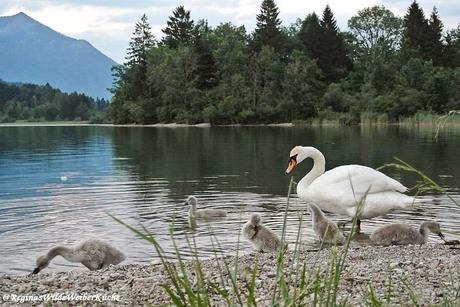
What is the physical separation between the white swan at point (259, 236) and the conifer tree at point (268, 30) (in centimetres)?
8837

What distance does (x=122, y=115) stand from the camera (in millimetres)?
110562

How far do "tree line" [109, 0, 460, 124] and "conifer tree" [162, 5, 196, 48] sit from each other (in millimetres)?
175

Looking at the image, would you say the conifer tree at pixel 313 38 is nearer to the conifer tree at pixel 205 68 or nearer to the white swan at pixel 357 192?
the conifer tree at pixel 205 68

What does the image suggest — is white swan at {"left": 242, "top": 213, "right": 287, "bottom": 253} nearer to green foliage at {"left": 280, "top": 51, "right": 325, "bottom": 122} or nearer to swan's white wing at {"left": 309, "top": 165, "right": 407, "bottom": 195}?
swan's white wing at {"left": 309, "top": 165, "right": 407, "bottom": 195}

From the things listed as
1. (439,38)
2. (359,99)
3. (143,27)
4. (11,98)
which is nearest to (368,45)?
(439,38)

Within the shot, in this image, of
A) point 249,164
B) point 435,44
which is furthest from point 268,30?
point 249,164

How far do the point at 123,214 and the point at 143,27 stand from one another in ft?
358

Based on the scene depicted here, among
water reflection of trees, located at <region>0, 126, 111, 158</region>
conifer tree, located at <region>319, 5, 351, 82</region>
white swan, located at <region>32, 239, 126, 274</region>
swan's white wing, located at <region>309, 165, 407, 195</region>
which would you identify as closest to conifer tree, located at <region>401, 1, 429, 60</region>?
conifer tree, located at <region>319, 5, 351, 82</region>

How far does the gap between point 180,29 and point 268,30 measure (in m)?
20.3

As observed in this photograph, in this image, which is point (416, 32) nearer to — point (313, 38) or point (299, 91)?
point (313, 38)

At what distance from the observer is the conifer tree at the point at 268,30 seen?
99.4 metres

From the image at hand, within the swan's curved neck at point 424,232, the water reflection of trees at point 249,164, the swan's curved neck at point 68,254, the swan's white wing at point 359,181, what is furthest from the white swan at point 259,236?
the water reflection of trees at point 249,164

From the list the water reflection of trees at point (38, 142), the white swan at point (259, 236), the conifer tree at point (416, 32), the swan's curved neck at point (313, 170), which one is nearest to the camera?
the white swan at point (259, 236)

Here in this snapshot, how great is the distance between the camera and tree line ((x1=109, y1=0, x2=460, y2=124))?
81.4 meters
